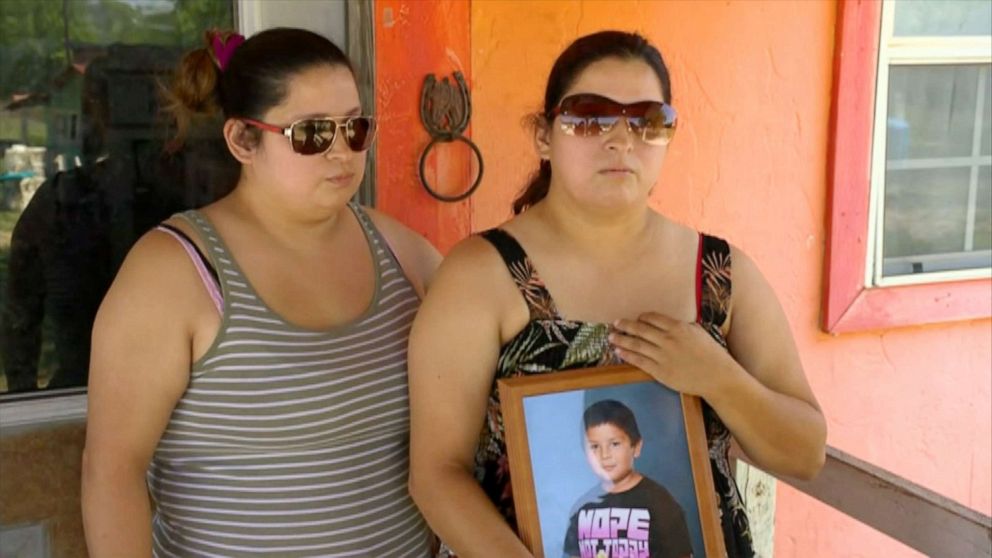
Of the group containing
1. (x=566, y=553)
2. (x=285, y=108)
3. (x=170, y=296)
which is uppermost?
(x=285, y=108)

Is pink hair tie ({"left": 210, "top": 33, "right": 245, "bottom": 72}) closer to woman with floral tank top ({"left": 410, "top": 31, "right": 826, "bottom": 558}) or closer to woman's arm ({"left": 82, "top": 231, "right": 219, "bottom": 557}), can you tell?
woman's arm ({"left": 82, "top": 231, "right": 219, "bottom": 557})

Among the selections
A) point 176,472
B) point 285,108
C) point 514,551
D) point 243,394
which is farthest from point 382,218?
point 514,551

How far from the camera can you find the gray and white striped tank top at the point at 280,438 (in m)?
1.59

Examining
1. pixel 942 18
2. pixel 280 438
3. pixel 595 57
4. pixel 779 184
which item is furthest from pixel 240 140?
pixel 942 18

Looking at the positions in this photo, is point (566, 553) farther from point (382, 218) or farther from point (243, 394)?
point (382, 218)

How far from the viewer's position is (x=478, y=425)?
4.99ft

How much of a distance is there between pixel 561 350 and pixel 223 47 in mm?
797

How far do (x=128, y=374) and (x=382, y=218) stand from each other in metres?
0.59

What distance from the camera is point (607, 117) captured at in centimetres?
148

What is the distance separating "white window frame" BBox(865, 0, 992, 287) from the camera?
3314 mm

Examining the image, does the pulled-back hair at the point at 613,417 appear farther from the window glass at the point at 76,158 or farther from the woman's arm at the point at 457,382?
the window glass at the point at 76,158

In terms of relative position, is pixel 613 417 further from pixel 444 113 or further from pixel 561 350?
pixel 444 113

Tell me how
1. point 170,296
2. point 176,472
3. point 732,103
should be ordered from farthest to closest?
1. point 732,103
2. point 176,472
3. point 170,296

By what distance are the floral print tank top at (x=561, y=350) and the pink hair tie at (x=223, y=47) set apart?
56 cm
